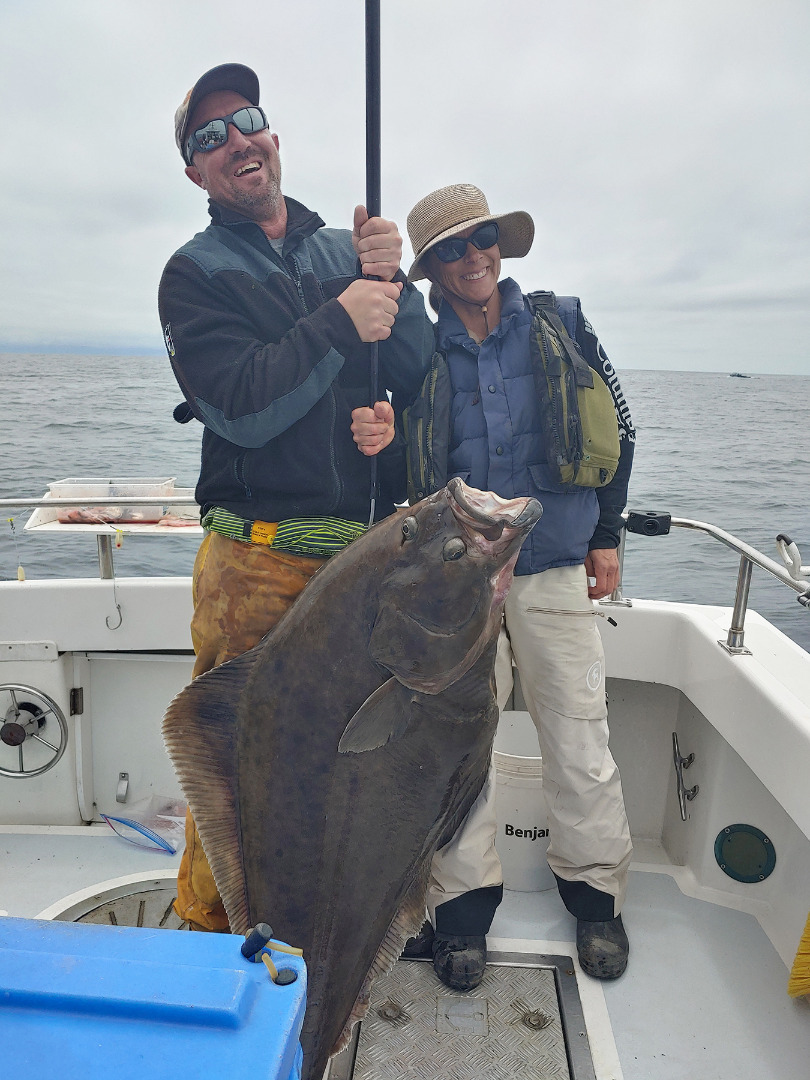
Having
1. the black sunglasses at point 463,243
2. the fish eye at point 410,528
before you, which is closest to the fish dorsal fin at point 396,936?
the fish eye at point 410,528

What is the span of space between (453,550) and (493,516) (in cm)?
10

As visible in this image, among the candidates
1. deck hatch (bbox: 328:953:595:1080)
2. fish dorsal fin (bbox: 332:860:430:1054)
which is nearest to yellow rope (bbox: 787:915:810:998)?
deck hatch (bbox: 328:953:595:1080)

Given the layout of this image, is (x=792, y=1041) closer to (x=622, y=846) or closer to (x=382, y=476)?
(x=622, y=846)

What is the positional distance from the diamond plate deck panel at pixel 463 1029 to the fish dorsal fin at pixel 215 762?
0.94 m

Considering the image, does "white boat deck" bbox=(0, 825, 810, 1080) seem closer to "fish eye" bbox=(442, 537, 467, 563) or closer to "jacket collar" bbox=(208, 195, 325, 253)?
"fish eye" bbox=(442, 537, 467, 563)

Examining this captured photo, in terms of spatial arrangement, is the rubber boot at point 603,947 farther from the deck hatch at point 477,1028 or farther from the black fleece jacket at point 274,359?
the black fleece jacket at point 274,359

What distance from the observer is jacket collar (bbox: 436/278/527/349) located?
8.82 ft

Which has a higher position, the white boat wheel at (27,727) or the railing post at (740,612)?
the railing post at (740,612)

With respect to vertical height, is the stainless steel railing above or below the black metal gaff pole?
below

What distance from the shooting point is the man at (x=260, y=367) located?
196cm

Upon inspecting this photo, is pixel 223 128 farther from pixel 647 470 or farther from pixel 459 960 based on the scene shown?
pixel 647 470

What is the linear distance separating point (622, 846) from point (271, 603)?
157 cm

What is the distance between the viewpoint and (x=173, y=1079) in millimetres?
768

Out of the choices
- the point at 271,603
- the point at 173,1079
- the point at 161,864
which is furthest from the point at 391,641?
the point at 161,864
